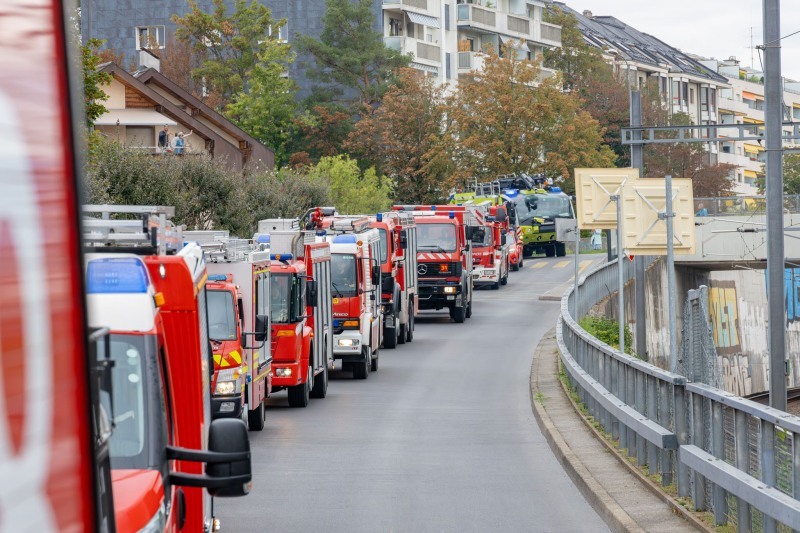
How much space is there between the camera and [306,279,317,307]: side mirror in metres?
22.2

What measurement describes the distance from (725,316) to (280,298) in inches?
1740

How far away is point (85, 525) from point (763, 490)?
23.2 feet

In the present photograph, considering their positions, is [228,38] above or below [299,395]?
above

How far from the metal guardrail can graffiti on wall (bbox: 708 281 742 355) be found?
1768 inches

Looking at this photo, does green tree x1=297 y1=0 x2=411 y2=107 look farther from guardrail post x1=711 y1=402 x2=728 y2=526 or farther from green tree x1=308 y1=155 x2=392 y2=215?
guardrail post x1=711 y1=402 x2=728 y2=526

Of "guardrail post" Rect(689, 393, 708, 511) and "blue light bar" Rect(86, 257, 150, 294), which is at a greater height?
"blue light bar" Rect(86, 257, 150, 294)

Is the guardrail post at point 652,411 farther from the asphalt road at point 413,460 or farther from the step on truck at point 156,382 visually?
the step on truck at point 156,382

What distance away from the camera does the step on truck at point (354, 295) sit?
88.6ft

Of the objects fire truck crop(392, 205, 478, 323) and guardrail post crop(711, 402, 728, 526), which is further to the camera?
fire truck crop(392, 205, 478, 323)

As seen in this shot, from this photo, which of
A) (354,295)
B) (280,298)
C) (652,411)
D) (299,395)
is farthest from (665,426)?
(354,295)

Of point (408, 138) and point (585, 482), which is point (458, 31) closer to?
point (408, 138)

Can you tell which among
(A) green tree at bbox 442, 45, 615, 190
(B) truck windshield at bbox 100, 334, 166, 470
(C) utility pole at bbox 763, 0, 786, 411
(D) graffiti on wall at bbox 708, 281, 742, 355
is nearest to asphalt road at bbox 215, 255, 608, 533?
(C) utility pole at bbox 763, 0, 786, 411

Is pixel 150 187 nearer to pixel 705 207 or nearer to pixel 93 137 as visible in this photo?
pixel 93 137

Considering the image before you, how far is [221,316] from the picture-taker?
17.7 meters
